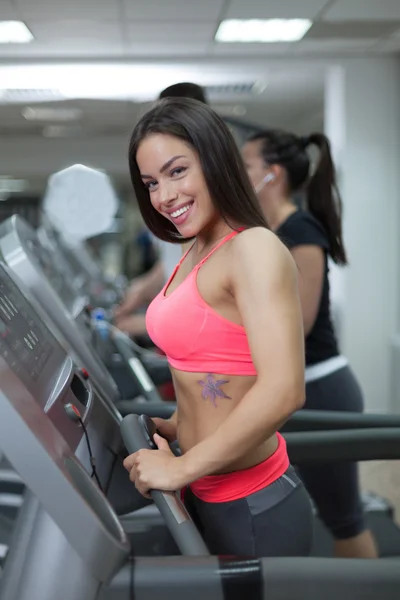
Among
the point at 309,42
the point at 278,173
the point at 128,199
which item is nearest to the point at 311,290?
the point at 278,173

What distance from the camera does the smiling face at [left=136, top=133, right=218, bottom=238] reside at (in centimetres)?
100

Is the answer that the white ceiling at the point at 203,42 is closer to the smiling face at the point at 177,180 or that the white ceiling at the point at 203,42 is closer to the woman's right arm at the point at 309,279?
the woman's right arm at the point at 309,279

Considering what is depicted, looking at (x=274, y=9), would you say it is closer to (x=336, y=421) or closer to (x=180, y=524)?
(x=336, y=421)

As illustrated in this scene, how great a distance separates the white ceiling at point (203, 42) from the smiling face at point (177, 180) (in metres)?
1.33

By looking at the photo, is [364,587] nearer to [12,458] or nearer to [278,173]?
[12,458]

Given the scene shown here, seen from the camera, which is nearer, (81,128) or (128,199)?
(81,128)

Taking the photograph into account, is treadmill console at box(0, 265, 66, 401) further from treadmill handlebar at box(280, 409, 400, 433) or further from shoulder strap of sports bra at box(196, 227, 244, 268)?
treadmill handlebar at box(280, 409, 400, 433)

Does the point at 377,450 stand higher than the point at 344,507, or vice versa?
the point at 377,450

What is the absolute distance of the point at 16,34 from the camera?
3574 mm

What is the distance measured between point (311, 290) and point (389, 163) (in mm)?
3498

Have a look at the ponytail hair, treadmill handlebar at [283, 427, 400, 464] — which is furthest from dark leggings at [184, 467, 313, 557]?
the ponytail hair

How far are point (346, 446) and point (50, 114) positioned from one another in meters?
6.69

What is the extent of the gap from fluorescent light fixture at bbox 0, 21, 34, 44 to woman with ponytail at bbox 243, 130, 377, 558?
1772 millimetres

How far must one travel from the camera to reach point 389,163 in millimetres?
4977
